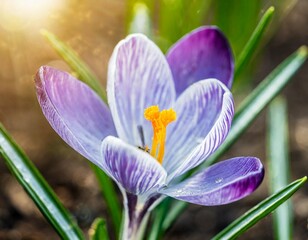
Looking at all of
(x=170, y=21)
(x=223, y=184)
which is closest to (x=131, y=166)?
(x=223, y=184)

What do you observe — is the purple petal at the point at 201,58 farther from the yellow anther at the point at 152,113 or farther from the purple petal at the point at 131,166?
the purple petal at the point at 131,166

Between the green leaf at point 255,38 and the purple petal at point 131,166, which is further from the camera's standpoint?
the green leaf at point 255,38

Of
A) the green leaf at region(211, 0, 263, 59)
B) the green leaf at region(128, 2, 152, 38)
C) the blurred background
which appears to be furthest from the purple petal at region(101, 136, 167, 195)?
the green leaf at region(211, 0, 263, 59)

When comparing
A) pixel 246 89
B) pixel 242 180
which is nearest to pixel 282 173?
pixel 242 180

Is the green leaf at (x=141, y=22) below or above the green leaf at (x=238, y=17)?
above

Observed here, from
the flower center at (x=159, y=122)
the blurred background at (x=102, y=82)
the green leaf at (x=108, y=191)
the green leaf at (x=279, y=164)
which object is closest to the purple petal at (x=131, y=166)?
the flower center at (x=159, y=122)

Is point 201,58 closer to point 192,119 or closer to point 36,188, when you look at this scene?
point 192,119
